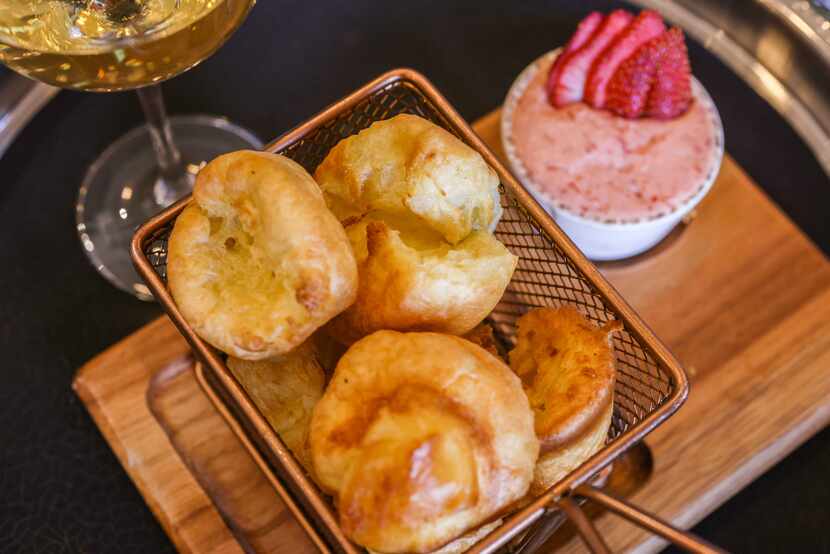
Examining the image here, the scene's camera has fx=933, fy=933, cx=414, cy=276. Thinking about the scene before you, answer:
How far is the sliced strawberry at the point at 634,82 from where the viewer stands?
4.13 feet

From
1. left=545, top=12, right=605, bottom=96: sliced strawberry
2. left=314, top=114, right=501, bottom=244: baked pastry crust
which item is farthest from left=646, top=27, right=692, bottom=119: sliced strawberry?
left=314, top=114, right=501, bottom=244: baked pastry crust

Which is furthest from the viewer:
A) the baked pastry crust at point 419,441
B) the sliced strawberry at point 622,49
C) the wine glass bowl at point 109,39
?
the sliced strawberry at point 622,49

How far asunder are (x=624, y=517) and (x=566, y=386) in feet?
0.41

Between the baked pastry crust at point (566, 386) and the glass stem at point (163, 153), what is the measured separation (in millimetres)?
631

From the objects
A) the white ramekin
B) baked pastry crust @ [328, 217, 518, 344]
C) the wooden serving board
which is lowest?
the wooden serving board

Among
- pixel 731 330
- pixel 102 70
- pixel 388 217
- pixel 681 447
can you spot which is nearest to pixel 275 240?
pixel 388 217

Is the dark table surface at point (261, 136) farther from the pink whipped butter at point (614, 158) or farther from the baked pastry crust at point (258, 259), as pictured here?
the baked pastry crust at point (258, 259)

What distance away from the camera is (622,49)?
128 cm

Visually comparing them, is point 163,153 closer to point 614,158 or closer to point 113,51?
point 113,51

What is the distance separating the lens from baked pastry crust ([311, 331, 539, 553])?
2.28 ft

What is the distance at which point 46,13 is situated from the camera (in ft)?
3.49

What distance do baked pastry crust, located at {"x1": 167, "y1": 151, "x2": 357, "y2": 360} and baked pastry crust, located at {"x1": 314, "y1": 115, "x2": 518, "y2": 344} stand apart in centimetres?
6

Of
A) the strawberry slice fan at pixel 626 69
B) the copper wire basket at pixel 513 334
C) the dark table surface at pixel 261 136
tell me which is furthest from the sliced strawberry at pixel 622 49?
the copper wire basket at pixel 513 334

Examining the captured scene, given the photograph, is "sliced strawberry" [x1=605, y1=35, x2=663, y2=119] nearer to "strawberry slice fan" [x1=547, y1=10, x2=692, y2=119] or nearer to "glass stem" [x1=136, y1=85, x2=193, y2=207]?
"strawberry slice fan" [x1=547, y1=10, x2=692, y2=119]
